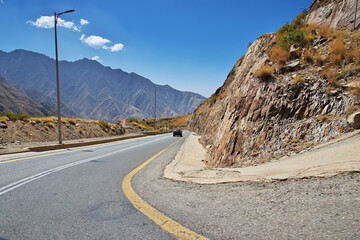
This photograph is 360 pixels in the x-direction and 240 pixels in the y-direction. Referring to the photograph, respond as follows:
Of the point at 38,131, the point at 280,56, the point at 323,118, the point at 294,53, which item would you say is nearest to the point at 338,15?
the point at 294,53

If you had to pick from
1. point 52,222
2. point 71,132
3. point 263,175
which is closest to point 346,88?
point 263,175

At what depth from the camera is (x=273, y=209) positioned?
8.89 feet

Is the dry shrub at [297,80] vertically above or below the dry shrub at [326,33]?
below

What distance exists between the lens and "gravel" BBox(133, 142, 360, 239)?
2.16 m

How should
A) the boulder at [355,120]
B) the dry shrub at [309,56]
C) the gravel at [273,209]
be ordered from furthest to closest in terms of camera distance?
1. the dry shrub at [309,56]
2. the boulder at [355,120]
3. the gravel at [273,209]

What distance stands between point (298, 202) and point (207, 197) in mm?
1389

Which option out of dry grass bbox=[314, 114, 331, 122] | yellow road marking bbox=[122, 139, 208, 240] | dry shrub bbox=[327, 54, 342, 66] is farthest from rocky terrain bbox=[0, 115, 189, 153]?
dry shrub bbox=[327, 54, 342, 66]

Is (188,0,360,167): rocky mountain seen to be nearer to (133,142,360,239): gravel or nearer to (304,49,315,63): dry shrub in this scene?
(304,49,315,63): dry shrub

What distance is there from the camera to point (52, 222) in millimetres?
2904

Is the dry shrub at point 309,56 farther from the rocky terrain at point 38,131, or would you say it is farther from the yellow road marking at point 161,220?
the rocky terrain at point 38,131

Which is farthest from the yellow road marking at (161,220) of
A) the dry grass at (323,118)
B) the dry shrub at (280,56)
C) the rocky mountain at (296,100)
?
the dry shrub at (280,56)

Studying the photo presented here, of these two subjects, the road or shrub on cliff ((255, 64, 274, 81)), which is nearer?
the road

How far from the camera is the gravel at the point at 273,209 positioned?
2160 mm

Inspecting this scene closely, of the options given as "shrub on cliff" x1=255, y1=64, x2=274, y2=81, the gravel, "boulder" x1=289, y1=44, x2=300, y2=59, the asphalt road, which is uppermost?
"boulder" x1=289, y1=44, x2=300, y2=59
